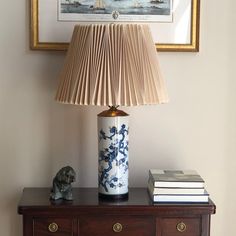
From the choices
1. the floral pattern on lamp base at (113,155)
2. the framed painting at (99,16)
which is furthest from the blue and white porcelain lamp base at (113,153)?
the framed painting at (99,16)

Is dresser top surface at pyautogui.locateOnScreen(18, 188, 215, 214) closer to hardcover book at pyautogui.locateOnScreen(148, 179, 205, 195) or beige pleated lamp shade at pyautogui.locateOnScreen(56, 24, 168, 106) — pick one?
hardcover book at pyautogui.locateOnScreen(148, 179, 205, 195)

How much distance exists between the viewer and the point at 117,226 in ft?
5.37

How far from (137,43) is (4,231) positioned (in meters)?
0.97

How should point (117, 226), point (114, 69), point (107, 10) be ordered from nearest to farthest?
point (114, 69) < point (117, 226) < point (107, 10)

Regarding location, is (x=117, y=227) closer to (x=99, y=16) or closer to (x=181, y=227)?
(x=181, y=227)

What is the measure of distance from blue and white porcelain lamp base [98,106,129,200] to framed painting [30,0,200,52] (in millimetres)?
398

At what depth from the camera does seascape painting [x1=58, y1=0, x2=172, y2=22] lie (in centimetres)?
187

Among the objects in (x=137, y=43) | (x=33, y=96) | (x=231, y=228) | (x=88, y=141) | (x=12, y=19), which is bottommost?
(x=231, y=228)

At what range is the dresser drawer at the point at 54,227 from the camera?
1620mm

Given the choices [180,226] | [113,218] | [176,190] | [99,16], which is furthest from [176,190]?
[99,16]

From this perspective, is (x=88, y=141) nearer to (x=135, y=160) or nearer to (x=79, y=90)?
(x=135, y=160)

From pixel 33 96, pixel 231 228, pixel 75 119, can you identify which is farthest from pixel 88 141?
pixel 231 228

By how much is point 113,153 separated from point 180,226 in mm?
347

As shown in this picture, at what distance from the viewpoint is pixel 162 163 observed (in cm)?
197
